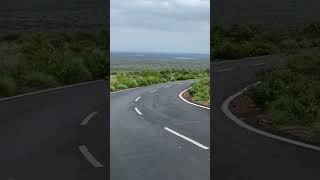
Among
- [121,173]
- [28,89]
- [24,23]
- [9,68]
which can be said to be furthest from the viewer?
[24,23]

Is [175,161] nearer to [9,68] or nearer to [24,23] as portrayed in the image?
[9,68]

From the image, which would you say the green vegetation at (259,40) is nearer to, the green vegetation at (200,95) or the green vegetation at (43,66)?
the green vegetation at (200,95)

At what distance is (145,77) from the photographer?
52.2 metres

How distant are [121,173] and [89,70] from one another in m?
23.6

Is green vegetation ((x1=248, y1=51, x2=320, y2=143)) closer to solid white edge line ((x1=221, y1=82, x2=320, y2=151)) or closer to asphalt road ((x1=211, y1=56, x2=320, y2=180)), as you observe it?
solid white edge line ((x1=221, y1=82, x2=320, y2=151))

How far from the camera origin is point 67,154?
10.1 metres

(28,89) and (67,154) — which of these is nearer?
(67,154)

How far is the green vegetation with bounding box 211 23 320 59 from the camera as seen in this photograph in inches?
1527

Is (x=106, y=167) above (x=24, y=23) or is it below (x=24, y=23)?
below

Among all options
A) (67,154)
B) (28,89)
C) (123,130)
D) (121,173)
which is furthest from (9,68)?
(121,173)

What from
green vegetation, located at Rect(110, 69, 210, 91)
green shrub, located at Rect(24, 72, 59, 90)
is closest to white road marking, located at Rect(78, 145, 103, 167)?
green shrub, located at Rect(24, 72, 59, 90)

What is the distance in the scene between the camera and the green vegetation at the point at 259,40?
38781 mm

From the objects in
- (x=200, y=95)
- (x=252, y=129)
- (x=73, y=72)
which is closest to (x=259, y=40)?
(x=200, y=95)

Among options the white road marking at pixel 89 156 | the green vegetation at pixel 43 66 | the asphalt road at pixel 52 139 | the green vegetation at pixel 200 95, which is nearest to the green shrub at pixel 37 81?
the green vegetation at pixel 43 66
